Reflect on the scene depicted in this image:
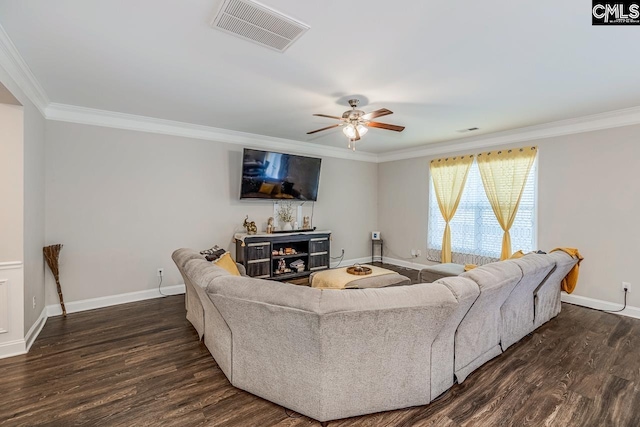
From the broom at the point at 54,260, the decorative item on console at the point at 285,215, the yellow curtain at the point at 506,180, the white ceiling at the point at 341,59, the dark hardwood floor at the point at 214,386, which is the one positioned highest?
the white ceiling at the point at 341,59

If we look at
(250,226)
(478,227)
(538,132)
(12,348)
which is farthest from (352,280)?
(538,132)

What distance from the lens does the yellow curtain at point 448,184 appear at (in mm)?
5281

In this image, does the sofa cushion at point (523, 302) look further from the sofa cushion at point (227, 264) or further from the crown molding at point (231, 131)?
the sofa cushion at point (227, 264)

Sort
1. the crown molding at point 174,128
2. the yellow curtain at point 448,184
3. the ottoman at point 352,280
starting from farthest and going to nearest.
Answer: the yellow curtain at point 448,184
the crown molding at point 174,128
the ottoman at point 352,280

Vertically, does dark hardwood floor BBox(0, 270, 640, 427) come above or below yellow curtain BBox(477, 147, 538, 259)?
below

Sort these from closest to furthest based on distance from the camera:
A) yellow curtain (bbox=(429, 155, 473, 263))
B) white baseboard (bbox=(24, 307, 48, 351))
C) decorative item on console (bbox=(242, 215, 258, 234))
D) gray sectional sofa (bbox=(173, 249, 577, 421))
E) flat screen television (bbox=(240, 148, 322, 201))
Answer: gray sectional sofa (bbox=(173, 249, 577, 421)) < white baseboard (bbox=(24, 307, 48, 351)) < flat screen television (bbox=(240, 148, 322, 201)) < decorative item on console (bbox=(242, 215, 258, 234)) < yellow curtain (bbox=(429, 155, 473, 263))

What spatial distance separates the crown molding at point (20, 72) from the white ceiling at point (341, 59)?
0.16ft

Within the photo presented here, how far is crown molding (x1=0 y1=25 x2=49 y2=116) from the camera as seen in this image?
2.20 metres

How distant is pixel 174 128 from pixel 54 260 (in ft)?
7.33

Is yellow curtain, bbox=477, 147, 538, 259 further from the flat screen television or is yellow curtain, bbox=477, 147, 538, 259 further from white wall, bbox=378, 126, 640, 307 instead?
the flat screen television

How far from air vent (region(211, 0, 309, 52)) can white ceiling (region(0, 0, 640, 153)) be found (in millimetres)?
64

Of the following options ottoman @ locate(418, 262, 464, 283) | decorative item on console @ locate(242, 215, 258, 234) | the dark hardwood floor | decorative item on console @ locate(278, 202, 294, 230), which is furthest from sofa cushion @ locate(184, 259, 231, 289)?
ottoman @ locate(418, 262, 464, 283)

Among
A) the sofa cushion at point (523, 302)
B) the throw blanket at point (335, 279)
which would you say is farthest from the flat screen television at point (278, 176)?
the sofa cushion at point (523, 302)

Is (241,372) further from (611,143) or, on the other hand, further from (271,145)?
(611,143)
